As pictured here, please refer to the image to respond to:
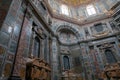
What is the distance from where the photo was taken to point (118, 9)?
13.0m

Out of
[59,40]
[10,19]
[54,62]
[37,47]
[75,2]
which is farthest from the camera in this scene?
[75,2]

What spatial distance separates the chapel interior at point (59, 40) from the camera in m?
5.18

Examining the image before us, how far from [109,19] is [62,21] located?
6.55 meters

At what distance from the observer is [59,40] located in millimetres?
12992

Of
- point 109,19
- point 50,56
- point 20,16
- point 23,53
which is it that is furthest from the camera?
point 109,19

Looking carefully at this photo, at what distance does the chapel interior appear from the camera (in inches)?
204

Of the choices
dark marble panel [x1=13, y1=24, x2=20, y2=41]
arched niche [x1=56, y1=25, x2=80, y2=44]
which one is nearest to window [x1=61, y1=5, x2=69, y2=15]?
arched niche [x1=56, y1=25, x2=80, y2=44]

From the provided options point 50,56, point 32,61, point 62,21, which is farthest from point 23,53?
point 62,21

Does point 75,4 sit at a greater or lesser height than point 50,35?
greater

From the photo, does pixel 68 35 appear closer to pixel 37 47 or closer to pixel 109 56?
pixel 109 56

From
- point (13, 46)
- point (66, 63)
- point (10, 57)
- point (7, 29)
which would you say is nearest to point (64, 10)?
point (66, 63)

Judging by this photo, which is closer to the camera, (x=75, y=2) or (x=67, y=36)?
(x=67, y=36)

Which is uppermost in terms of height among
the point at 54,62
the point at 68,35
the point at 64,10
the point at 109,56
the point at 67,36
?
the point at 64,10

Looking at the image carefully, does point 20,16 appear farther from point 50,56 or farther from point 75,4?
point 75,4
